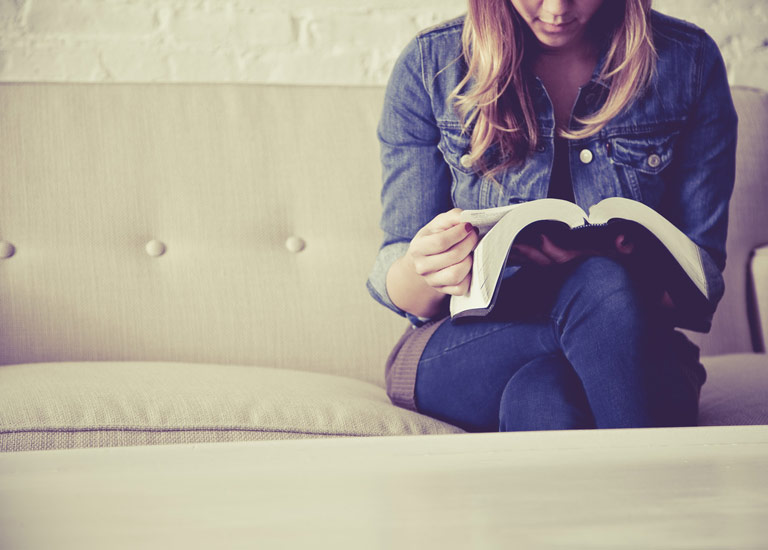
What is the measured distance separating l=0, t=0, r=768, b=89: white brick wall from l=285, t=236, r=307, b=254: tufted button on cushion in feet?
1.74

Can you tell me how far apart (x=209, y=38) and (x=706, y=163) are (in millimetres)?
1127

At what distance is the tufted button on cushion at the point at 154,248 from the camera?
1358mm

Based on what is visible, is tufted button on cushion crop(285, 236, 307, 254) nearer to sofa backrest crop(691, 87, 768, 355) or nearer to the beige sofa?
the beige sofa

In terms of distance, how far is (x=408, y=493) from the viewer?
44cm

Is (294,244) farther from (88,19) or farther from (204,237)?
(88,19)

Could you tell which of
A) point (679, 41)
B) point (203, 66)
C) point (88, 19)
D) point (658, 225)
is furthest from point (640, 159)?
point (88, 19)

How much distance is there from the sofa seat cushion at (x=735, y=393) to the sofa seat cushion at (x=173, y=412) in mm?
345

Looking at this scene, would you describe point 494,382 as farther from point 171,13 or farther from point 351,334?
point 171,13

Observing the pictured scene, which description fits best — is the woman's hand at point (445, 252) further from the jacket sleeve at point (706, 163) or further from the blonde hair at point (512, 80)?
the jacket sleeve at point (706, 163)

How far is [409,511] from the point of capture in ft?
1.36

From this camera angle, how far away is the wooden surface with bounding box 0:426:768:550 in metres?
0.38

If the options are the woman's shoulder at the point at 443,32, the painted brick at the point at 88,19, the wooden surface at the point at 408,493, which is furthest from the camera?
the painted brick at the point at 88,19

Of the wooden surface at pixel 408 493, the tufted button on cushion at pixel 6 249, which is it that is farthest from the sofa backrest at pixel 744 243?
the tufted button on cushion at pixel 6 249

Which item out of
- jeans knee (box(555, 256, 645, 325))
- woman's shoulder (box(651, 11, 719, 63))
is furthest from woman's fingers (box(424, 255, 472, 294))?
woman's shoulder (box(651, 11, 719, 63))
